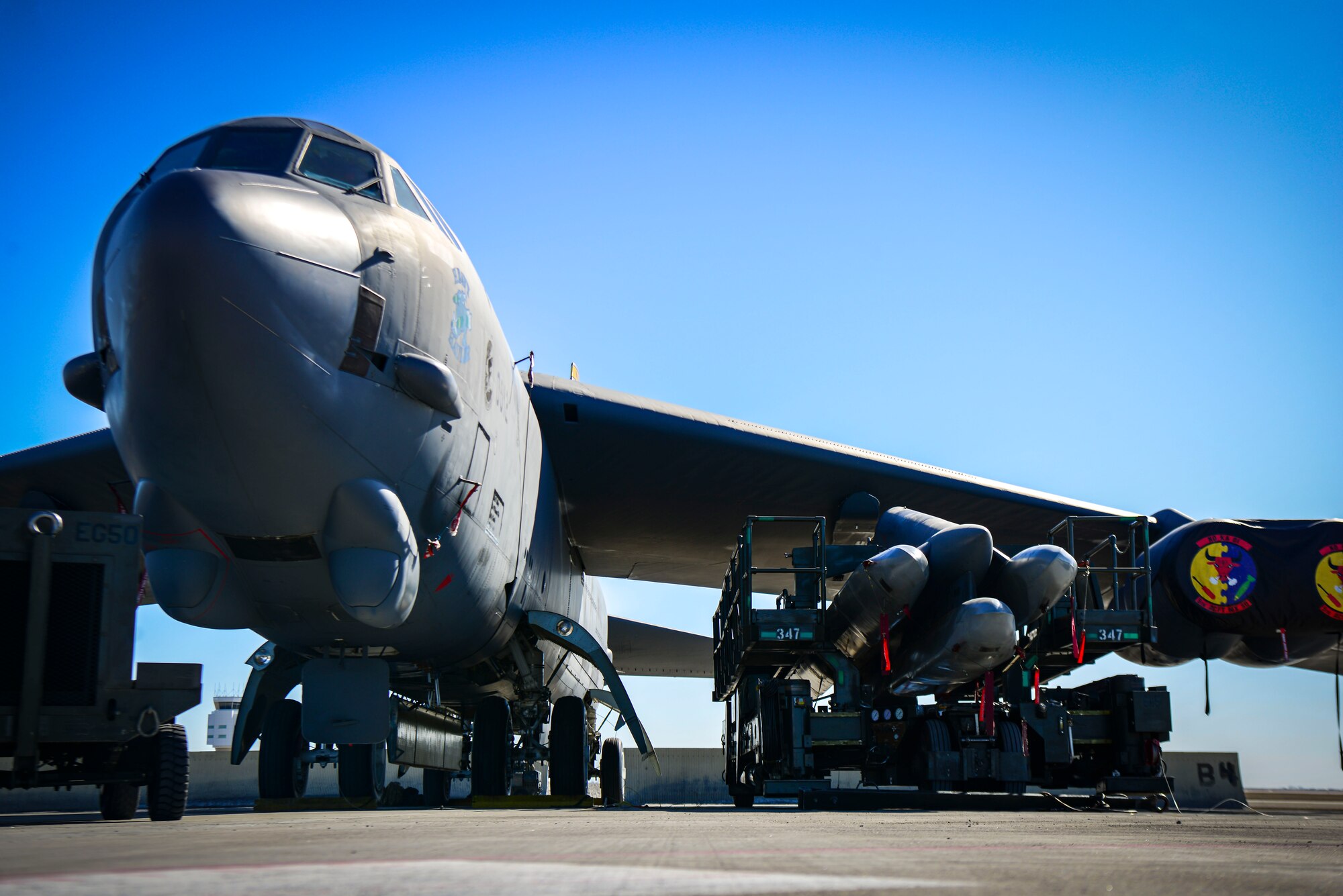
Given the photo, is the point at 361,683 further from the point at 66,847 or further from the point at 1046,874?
the point at 1046,874

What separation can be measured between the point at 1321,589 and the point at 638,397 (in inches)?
341

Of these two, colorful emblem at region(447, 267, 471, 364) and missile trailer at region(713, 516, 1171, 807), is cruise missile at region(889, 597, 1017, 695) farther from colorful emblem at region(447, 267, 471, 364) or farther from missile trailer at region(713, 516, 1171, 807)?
colorful emblem at region(447, 267, 471, 364)

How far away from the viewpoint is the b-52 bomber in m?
6.98

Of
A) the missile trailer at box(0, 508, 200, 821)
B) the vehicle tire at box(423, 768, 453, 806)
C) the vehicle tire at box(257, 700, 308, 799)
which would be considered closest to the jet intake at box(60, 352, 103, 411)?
the missile trailer at box(0, 508, 200, 821)

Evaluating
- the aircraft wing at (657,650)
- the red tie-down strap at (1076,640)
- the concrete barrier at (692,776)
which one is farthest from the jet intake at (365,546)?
the concrete barrier at (692,776)

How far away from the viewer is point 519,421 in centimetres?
1095

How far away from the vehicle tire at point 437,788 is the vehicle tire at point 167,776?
33.1 feet

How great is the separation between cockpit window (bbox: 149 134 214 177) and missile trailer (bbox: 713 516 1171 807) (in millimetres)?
6504

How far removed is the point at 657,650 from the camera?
75.0 ft

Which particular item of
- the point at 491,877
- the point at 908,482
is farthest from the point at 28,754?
the point at 908,482

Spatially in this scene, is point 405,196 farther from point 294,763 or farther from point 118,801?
point 294,763

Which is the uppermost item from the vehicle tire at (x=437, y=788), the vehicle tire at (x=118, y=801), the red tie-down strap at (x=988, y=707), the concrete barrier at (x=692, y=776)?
the red tie-down strap at (x=988, y=707)

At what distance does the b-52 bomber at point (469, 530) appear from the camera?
6.98 meters

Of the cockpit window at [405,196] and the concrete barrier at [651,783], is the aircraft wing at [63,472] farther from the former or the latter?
the concrete barrier at [651,783]
